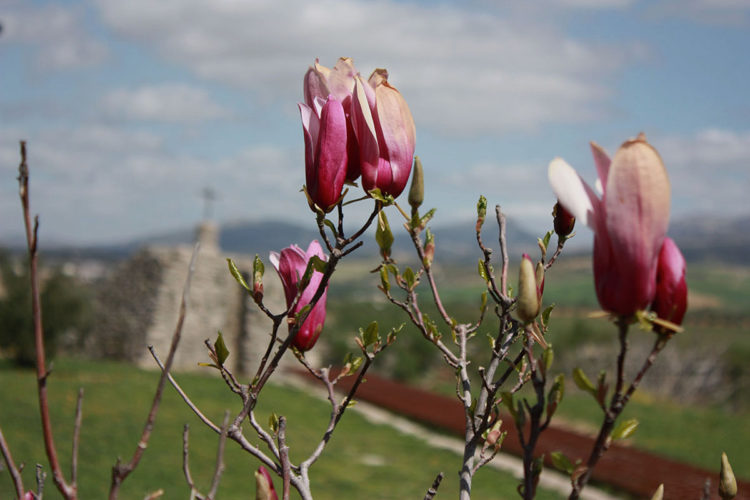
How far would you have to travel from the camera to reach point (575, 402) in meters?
11.2

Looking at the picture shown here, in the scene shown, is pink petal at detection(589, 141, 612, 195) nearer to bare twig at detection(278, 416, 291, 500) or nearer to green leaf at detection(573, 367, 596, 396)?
green leaf at detection(573, 367, 596, 396)

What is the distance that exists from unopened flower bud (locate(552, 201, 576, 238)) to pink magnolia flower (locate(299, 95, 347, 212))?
30 centimetres

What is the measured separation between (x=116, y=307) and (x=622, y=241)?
13429 millimetres

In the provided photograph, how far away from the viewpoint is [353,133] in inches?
34.3

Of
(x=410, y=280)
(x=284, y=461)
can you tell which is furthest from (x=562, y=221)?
(x=284, y=461)

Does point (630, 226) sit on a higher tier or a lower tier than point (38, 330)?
higher

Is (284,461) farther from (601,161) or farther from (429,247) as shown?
(601,161)

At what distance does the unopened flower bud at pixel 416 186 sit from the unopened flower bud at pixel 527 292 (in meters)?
0.23

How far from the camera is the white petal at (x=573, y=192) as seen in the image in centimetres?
62

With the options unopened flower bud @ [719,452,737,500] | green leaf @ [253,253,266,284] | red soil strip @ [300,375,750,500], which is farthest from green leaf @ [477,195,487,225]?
red soil strip @ [300,375,750,500]

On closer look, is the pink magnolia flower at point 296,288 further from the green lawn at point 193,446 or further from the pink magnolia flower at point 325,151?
the green lawn at point 193,446

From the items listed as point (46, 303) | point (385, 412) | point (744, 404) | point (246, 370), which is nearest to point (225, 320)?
point (246, 370)

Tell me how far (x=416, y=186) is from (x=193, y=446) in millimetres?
6993

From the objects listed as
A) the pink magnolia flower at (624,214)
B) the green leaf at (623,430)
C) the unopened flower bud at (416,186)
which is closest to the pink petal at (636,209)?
the pink magnolia flower at (624,214)
